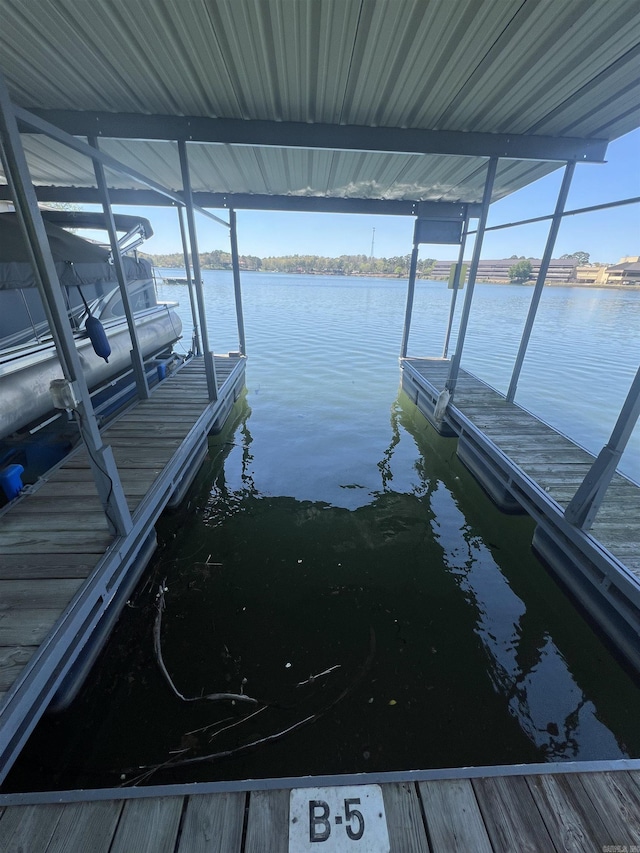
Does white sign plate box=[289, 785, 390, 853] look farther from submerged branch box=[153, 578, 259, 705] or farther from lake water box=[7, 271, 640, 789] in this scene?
submerged branch box=[153, 578, 259, 705]

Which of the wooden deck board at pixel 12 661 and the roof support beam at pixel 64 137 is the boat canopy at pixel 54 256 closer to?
the roof support beam at pixel 64 137

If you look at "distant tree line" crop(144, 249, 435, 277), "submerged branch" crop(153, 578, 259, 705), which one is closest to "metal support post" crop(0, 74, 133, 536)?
"submerged branch" crop(153, 578, 259, 705)

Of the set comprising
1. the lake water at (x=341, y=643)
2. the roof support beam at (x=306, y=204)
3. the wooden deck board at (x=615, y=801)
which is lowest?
the lake water at (x=341, y=643)

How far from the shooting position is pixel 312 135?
4.52 metres

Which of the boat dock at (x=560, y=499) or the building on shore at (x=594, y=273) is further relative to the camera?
the building on shore at (x=594, y=273)

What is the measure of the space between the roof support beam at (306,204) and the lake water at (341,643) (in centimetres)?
594

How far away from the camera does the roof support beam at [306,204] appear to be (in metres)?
7.80

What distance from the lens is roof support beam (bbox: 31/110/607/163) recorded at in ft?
14.2

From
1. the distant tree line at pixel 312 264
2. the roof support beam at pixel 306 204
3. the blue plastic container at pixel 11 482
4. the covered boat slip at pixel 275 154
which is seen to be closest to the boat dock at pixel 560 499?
the covered boat slip at pixel 275 154

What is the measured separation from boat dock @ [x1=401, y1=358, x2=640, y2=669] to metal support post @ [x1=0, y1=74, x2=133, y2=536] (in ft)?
14.7

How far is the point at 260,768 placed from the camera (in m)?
2.41

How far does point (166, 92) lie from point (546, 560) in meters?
6.78

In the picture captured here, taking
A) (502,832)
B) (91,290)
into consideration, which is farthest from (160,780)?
(91,290)

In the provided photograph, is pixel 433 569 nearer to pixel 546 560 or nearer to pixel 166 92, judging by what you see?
pixel 546 560
